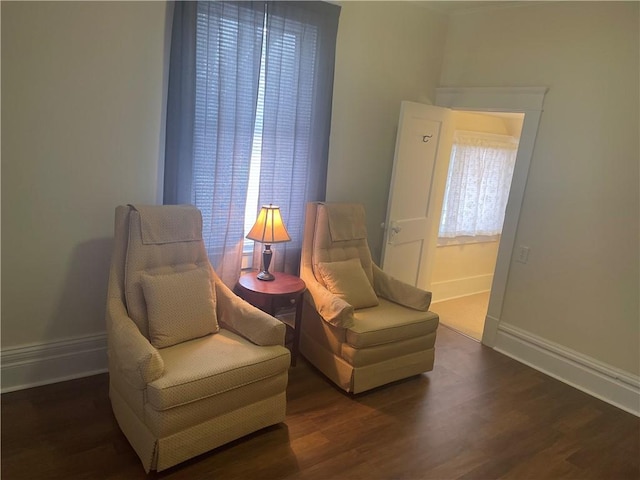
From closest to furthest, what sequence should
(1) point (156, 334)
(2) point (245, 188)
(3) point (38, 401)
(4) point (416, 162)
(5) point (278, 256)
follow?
(1) point (156, 334)
(3) point (38, 401)
(2) point (245, 188)
(5) point (278, 256)
(4) point (416, 162)

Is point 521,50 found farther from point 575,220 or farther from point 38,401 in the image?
point 38,401

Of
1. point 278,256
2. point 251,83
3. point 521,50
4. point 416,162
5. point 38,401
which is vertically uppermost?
point 521,50

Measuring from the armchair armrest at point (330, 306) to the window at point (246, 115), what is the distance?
0.46 m

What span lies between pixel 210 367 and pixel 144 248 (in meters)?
0.75

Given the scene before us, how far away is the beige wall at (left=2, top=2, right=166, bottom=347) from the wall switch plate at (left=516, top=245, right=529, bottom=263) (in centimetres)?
262

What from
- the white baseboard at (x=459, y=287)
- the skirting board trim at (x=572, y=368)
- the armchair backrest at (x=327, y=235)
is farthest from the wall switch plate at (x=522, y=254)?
the white baseboard at (x=459, y=287)

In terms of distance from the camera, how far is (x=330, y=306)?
2.69 metres

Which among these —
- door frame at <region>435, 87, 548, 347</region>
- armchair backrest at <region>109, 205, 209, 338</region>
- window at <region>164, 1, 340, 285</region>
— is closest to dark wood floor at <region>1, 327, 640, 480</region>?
armchair backrest at <region>109, 205, 209, 338</region>

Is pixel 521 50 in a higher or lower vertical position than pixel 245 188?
higher

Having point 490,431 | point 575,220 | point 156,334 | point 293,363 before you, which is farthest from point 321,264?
point 575,220

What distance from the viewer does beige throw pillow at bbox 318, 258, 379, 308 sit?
2959mm

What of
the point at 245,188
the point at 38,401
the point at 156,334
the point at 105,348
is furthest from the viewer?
the point at 245,188

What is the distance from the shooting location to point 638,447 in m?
2.50

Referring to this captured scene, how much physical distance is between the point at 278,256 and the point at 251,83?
1.18 metres
